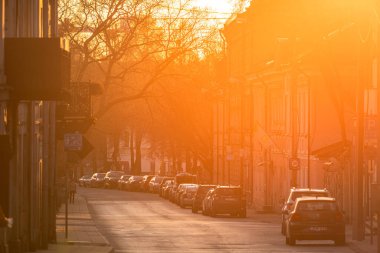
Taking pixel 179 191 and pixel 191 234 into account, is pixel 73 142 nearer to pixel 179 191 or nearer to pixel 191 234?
pixel 191 234

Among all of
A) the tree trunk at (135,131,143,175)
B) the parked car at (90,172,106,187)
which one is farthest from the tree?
the tree trunk at (135,131,143,175)

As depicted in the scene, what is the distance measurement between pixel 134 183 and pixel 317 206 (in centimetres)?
7678

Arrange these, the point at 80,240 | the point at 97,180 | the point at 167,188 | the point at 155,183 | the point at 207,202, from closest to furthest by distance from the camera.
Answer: the point at 80,240
the point at 207,202
the point at 167,188
the point at 155,183
the point at 97,180

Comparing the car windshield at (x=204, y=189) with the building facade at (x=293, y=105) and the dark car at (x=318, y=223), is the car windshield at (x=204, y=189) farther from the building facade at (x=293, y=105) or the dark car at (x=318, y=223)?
the dark car at (x=318, y=223)

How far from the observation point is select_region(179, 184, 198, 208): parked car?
251 feet

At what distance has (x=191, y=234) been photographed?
44.1m

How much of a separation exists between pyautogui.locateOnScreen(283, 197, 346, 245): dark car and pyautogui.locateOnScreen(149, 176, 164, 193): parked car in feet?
227

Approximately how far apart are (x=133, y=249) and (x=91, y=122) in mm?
6255

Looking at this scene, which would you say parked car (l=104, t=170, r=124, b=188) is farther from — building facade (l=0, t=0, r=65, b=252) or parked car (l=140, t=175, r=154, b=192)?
building facade (l=0, t=0, r=65, b=252)

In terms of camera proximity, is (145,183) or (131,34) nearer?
(131,34)

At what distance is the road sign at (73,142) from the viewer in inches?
1508

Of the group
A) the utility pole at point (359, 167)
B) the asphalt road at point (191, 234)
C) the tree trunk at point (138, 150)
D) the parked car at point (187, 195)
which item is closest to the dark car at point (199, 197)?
the asphalt road at point (191, 234)

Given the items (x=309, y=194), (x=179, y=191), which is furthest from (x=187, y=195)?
(x=309, y=194)

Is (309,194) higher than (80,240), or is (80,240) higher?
(309,194)
